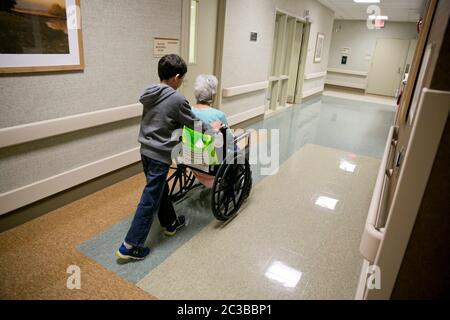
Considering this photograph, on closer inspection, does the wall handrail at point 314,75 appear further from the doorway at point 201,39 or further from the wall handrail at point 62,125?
the wall handrail at point 62,125

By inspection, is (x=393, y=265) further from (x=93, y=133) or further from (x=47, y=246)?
(x=93, y=133)

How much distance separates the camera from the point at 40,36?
2.10 m

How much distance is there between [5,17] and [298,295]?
Answer: 8.34 ft

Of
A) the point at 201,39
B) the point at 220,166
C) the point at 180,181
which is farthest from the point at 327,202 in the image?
the point at 201,39

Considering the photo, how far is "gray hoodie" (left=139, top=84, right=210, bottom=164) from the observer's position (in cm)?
181

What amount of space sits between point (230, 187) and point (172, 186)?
507 millimetres

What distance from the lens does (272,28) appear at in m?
5.65

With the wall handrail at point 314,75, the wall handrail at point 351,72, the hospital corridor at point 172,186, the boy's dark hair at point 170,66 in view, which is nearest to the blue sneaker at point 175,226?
the hospital corridor at point 172,186

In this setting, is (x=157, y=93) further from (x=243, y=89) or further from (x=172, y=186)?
(x=243, y=89)

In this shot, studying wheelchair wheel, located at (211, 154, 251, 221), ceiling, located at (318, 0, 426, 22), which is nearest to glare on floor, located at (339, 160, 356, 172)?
wheelchair wheel, located at (211, 154, 251, 221)

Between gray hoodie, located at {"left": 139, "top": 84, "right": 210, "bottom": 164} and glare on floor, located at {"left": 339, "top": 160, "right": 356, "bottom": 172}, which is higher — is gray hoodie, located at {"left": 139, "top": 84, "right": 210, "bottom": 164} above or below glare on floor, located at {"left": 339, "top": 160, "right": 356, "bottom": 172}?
above

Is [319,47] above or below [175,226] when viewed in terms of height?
above

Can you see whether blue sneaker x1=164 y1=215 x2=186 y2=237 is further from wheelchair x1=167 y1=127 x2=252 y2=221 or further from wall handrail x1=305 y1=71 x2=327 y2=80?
wall handrail x1=305 y1=71 x2=327 y2=80

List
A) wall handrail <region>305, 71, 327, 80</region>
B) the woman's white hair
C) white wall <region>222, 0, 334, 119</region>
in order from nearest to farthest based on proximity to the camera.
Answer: the woman's white hair < white wall <region>222, 0, 334, 119</region> < wall handrail <region>305, 71, 327, 80</region>
